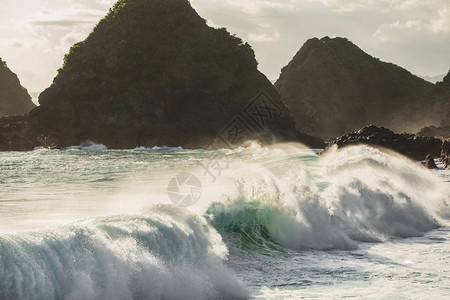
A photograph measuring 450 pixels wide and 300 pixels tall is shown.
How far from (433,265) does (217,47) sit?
2644 inches

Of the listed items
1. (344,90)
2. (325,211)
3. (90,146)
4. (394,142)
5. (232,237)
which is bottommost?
(232,237)

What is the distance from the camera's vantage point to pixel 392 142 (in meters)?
31.8

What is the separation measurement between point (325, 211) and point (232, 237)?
2814mm

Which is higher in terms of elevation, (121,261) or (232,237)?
(121,261)

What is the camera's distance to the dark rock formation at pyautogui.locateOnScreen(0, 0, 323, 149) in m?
64.5

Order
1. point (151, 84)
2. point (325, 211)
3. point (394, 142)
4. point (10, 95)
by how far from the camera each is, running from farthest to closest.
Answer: point (10, 95)
point (151, 84)
point (394, 142)
point (325, 211)

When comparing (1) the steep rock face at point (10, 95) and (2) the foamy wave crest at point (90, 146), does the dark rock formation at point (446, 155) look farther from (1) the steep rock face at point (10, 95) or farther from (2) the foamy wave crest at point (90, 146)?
(1) the steep rock face at point (10, 95)

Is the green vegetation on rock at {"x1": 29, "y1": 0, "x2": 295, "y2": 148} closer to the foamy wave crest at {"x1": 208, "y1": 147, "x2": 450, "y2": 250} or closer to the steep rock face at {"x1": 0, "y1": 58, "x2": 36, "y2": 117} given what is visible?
the foamy wave crest at {"x1": 208, "y1": 147, "x2": 450, "y2": 250}

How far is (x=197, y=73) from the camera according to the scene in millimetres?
71250

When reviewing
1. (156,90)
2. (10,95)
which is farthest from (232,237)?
(10,95)

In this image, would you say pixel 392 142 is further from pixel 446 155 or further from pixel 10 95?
pixel 10 95

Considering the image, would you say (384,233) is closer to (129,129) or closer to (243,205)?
(243,205)

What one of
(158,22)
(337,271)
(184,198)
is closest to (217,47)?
(158,22)

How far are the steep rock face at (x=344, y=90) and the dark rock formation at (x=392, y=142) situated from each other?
398 ft
